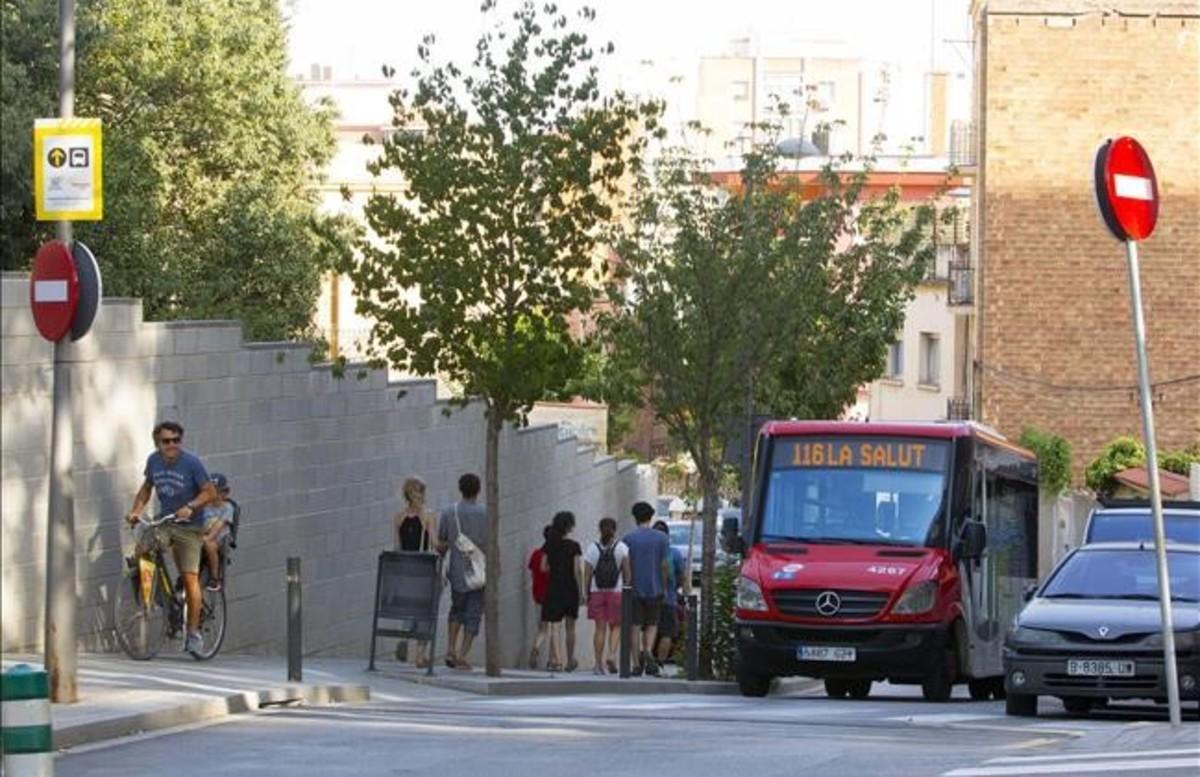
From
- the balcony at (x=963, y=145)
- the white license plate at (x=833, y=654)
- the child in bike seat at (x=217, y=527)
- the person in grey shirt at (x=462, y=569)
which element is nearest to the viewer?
the child in bike seat at (x=217, y=527)

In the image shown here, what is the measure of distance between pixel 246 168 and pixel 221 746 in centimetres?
2047

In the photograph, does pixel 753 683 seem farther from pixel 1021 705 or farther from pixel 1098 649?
pixel 1098 649

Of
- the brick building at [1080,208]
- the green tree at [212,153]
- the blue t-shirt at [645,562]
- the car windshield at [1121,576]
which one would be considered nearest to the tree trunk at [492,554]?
the blue t-shirt at [645,562]

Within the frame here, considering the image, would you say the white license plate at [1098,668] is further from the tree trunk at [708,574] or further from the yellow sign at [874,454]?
the tree trunk at [708,574]

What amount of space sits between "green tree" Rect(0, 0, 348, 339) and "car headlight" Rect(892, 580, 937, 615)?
9.62 metres

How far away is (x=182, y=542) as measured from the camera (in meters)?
20.4

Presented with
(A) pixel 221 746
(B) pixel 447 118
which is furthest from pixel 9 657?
(B) pixel 447 118

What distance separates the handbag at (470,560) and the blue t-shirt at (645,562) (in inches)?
147

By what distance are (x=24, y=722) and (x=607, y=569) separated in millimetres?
20996

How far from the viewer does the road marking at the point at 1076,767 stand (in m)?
13.6

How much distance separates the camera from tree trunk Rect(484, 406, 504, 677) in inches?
939

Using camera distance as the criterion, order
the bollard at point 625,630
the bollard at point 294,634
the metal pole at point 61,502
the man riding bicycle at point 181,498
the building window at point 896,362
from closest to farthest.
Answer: the metal pole at point 61,502 → the bollard at point 294,634 → the man riding bicycle at point 181,498 → the bollard at point 625,630 → the building window at point 896,362

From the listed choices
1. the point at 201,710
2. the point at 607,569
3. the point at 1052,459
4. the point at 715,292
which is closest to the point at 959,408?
the point at 1052,459

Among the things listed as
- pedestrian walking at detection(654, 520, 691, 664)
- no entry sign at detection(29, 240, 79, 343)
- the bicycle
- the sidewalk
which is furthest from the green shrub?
no entry sign at detection(29, 240, 79, 343)
